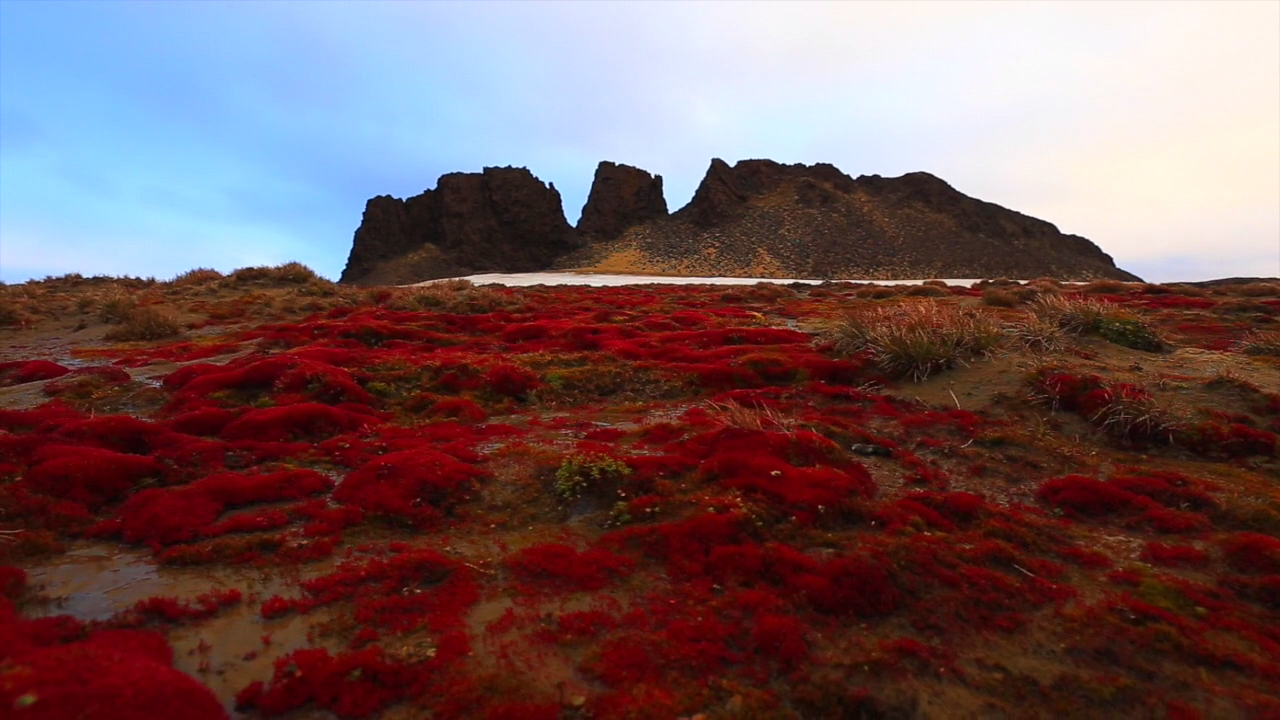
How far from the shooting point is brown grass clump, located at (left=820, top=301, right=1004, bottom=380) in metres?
11.4

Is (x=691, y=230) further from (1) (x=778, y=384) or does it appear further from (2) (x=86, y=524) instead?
(2) (x=86, y=524)

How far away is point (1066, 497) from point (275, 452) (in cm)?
901

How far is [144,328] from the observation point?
18203mm

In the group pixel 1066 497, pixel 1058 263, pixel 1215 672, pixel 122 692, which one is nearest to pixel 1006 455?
pixel 1066 497

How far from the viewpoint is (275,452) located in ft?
27.4

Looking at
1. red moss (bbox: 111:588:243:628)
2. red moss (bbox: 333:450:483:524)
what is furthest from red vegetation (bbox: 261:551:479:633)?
red moss (bbox: 333:450:483:524)

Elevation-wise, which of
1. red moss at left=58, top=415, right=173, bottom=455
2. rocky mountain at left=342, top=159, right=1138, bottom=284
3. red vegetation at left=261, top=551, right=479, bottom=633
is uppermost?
rocky mountain at left=342, top=159, right=1138, bottom=284

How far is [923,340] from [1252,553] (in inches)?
239

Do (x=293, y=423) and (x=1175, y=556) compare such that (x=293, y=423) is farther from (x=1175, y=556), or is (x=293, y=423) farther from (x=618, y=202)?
(x=618, y=202)

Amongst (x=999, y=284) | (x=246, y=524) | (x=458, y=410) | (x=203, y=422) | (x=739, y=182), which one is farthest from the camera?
(x=739, y=182)

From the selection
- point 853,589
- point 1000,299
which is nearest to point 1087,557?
point 853,589

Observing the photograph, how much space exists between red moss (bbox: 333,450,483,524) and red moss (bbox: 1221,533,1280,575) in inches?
275

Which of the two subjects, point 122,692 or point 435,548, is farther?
point 435,548

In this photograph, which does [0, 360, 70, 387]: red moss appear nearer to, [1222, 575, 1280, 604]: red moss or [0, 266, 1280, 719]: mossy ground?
[0, 266, 1280, 719]: mossy ground
